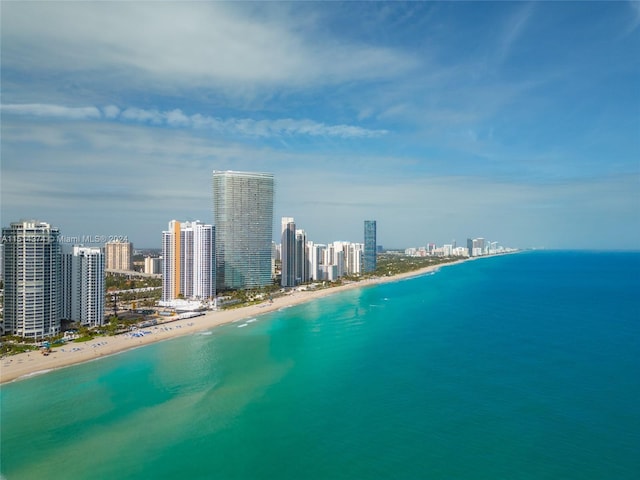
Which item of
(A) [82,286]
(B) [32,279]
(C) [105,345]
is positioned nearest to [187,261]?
(A) [82,286]

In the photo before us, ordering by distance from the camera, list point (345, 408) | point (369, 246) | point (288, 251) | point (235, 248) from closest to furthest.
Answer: point (345, 408) < point (235, 248) < point (288, 251) < point (369, 246)

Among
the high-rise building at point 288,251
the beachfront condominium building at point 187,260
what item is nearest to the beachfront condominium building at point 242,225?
the high-rise building at point 288,251

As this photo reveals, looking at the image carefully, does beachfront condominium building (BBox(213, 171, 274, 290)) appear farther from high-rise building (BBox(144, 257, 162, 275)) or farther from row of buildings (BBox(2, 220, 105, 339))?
high-rise building (BBox(144, 257, 162, 275))

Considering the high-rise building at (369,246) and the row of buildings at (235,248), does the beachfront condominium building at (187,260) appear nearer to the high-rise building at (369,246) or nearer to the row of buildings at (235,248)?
the row of buildings at (235,248)

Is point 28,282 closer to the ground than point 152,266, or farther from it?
farther from it

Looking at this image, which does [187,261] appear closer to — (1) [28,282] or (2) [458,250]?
(1) [28,282]

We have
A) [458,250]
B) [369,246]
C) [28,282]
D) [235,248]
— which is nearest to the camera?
[28,282]

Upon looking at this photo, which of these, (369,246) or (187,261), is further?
(369,246)
